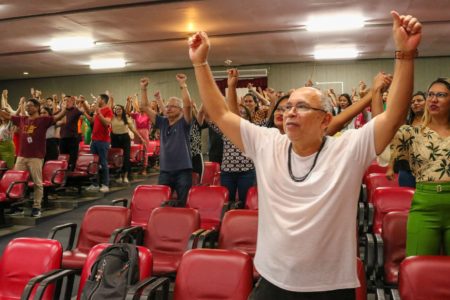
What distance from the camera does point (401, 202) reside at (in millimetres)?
3590

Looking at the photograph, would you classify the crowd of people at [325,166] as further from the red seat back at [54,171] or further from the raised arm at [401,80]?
the red seat back at [54,171]

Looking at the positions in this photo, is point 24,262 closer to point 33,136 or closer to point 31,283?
point 31,283

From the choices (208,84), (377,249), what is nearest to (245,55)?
(377,249)

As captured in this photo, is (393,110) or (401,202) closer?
(393,110)

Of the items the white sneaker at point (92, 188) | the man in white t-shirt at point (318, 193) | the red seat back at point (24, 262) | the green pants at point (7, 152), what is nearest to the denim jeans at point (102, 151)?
the white sneaker at point (92, 188)

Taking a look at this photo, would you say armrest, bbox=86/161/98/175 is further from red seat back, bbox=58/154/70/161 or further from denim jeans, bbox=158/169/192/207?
denim jeans, bbox=158/169/192/207

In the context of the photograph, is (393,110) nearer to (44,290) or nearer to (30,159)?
(44,290)

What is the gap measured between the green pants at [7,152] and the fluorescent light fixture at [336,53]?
23.7 feet

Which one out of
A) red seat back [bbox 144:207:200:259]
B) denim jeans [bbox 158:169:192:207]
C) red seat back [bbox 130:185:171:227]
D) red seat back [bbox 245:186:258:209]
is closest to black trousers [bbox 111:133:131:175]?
denim jeans [bbox 158:169:192:207]

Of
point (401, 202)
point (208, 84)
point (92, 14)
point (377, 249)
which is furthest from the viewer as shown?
point (92, 14)

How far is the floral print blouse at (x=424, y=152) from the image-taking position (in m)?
2.35

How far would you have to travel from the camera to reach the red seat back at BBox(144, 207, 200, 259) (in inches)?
138

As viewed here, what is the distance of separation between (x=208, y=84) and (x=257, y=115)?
3.42m

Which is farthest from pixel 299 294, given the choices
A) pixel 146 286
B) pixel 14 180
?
pixel 14 180
